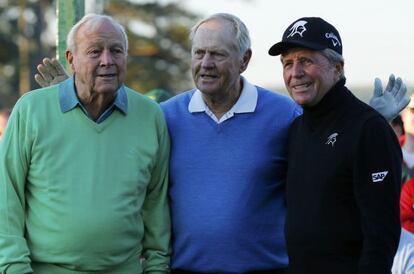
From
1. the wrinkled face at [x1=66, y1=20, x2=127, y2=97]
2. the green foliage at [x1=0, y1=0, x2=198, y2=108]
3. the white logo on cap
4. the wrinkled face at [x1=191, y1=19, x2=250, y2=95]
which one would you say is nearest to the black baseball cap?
the white logo on cap

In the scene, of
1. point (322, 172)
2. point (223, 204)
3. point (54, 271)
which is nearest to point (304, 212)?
point (322, 172)

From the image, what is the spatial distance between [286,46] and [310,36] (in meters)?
0.14

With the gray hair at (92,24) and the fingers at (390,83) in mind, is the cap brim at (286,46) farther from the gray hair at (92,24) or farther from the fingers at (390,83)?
the gray hair at (92,24)

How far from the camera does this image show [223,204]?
529 cm

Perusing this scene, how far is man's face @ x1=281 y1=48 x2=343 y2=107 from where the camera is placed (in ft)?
16.3

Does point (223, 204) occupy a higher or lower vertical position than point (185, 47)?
higher

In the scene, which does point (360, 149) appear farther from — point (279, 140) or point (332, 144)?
point (279, 140)

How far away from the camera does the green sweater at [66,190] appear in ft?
16.5

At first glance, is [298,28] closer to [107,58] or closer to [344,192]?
[344,192]

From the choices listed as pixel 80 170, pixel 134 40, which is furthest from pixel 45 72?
pixel 134 40

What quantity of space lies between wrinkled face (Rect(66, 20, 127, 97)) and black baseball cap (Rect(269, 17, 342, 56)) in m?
0.84

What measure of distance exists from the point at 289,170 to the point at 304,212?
328 millimetres

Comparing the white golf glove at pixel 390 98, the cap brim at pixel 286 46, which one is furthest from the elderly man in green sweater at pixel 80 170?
the white golf glove at pixel 390 98

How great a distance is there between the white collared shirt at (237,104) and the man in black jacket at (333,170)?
450 millimetres
